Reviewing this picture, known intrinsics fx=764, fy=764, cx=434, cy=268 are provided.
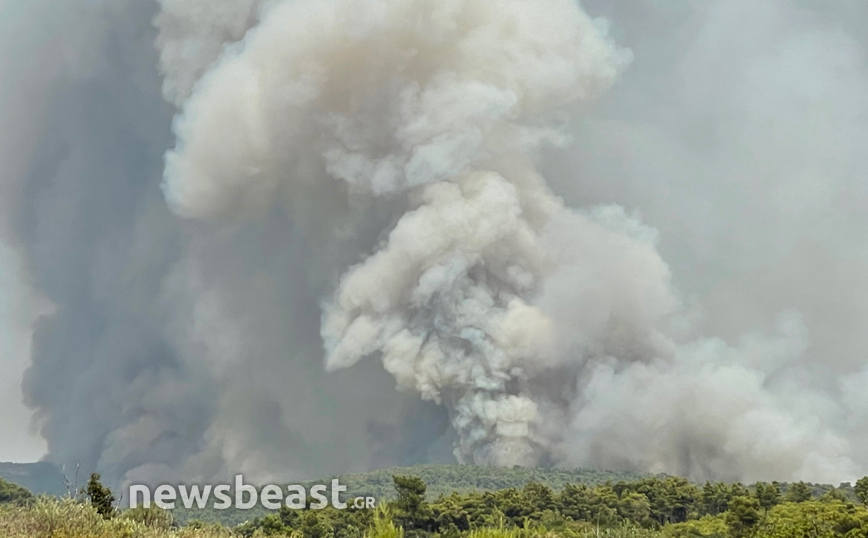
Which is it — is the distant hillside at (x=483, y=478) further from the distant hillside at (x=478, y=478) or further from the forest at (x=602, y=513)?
the forest at (x=602, y=513)

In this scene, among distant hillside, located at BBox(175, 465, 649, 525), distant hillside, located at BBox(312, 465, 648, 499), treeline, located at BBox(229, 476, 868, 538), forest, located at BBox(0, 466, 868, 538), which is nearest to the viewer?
forest, located at BBox(0, 466, 868, 538)

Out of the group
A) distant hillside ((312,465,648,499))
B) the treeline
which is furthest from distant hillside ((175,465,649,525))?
the treeline

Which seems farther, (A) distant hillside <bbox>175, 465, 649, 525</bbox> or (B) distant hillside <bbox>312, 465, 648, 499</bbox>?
(B) distant hillside <bbox>312, 465, 648, 499</bbox>

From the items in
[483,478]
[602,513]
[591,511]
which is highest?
[483,478]

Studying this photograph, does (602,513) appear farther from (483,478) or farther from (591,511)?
(483,478)

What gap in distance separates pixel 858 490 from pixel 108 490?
169 ft

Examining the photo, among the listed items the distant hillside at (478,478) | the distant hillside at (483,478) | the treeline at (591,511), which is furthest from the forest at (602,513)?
the distant hillside at (483,478)

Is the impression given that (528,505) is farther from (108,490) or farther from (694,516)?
(108,490)

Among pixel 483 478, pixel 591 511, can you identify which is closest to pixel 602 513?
pixel 591 511

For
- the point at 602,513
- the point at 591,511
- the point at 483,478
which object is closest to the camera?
the point at 602,513

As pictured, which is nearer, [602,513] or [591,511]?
[602,513]

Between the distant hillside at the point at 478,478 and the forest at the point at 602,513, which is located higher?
the distant hillside at the point at 478,478

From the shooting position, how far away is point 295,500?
251 feet

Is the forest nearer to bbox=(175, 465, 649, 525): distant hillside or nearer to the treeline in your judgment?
the treeline
